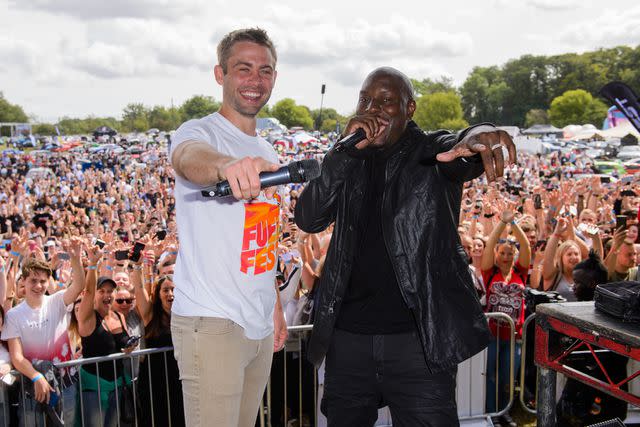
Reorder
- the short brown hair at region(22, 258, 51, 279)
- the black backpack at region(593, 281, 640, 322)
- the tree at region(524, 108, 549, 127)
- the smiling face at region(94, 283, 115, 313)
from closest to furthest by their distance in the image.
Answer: the black backpack at region(593, 281, 640, 322)
the short brown hair at region(22, 258, 51, 279)
the smiling face at region(94, 283, 115, 313)
the tree at region(524, 108, 549, 127)

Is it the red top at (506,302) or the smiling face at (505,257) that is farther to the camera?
the smiling face at (505,257)

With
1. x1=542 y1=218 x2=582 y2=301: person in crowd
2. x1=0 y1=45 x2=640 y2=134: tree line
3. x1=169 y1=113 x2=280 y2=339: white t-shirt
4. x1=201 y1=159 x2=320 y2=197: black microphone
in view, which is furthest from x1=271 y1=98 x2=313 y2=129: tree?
x1=201 y1=159 x2=320 y2=197: black microphone

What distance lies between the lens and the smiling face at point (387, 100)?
216 centimetres

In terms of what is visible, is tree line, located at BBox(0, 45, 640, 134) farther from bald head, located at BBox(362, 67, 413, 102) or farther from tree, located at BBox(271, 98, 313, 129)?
bald head, located at BBox(362, 67, 413, 102)

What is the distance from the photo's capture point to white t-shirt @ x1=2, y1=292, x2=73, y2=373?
13.2ft

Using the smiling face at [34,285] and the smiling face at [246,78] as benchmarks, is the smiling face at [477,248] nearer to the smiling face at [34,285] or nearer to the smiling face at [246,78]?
the smiling face at [34,285]

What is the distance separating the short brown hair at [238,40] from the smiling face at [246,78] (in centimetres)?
1

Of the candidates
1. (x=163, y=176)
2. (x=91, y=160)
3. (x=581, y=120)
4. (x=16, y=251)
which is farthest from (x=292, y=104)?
(x=16, y=251)

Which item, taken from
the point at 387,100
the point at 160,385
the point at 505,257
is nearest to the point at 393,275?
the point at 387,100

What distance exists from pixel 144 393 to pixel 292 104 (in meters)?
100


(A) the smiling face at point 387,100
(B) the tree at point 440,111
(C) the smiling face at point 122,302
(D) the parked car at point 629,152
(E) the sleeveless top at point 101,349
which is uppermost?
(B) the tree at point 440,111

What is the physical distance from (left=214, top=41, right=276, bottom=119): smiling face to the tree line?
210 feet

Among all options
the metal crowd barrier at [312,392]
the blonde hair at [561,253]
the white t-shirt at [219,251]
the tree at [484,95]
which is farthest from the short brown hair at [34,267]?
the tree at [484,95]

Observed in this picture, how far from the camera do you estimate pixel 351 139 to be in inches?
78.9
